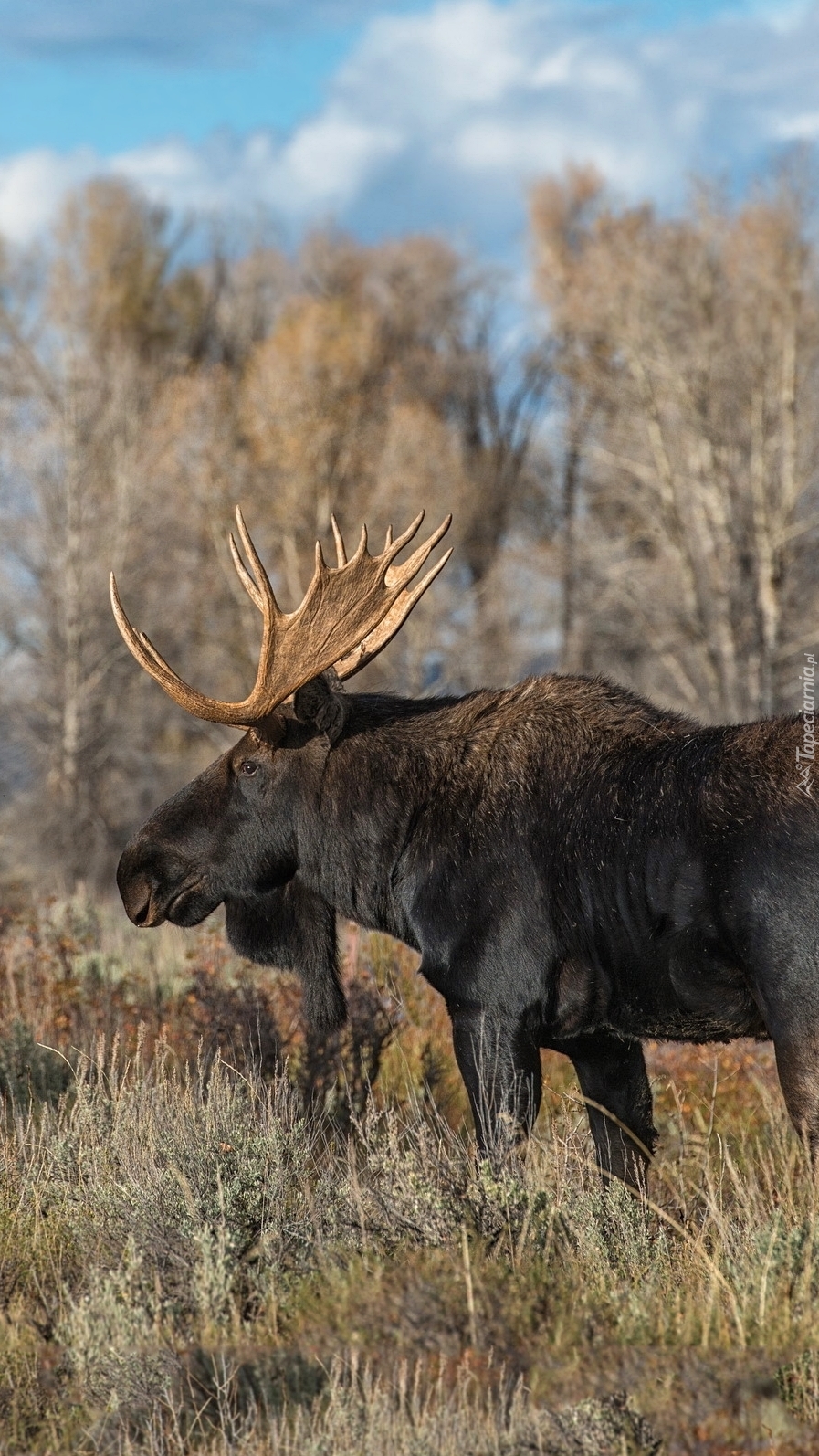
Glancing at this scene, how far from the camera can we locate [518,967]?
15.2 feet

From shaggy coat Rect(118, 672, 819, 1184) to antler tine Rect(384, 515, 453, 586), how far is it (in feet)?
1.43

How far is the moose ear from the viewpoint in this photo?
5.27 meters

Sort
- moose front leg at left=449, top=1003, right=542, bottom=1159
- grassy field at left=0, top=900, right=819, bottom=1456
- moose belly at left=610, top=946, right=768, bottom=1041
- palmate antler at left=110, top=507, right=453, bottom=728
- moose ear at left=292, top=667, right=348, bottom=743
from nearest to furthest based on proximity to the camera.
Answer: grassy field at left=0, top=900, right=819, bottom=1456, moose belly at left=610, top=946, right=768, bottom=1041, moose front leg at left=449, top=1003, right=542, bottom=1159, palmate antler at left=110, top=507, right=453, bottom=728, moose ear at left=292, top=667, right=348, bottom=743

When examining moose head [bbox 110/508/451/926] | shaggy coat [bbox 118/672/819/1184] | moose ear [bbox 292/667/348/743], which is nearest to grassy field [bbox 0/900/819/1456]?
shaggy coat [bbox 118/672/819/1184]

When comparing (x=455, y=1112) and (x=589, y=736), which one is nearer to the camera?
(x=589, y=736)

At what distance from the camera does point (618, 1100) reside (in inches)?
200

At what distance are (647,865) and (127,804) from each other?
24.0m

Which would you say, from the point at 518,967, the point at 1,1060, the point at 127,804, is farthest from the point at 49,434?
the point at 518,967

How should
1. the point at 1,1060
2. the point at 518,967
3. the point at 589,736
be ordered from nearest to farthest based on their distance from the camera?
the point at 518,967 → the point at 589,736 → the point at 1,1060

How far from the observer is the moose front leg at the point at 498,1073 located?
182 inches

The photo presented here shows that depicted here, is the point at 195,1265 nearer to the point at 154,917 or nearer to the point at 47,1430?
the point at 47,1430

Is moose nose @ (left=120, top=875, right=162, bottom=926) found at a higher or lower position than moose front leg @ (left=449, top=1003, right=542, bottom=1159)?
higher

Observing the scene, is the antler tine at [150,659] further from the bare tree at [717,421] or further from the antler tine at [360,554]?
the bare tree at [717,421]

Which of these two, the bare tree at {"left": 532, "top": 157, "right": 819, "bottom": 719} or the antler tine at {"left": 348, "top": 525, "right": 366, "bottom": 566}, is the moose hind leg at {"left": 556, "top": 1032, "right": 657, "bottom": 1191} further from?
the bare tree at {"left": 532, "top": 157, "right": 819, "bottom": 719}
